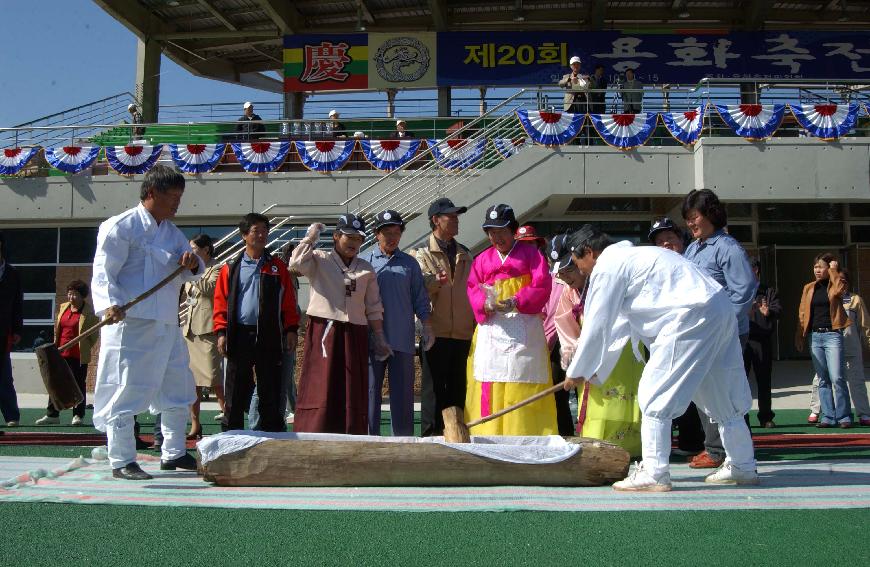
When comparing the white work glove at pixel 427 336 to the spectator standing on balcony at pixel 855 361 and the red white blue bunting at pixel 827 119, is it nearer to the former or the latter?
the spectator standing on balcony at pixel 855 361

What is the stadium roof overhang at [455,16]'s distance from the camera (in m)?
19.4

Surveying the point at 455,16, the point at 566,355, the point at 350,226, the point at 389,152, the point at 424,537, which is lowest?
the point at 424,537

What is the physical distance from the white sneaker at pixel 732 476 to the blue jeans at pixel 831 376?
444 cm

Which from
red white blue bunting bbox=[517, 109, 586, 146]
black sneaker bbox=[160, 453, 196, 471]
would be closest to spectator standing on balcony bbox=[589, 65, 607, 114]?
red white blue bunting bbox=[517, 109, 586, 146]

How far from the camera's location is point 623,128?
1402 centimetres

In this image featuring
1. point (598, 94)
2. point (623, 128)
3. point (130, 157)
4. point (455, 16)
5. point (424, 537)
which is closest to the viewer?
point (424, 537)

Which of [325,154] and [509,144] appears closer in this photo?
[509,144]

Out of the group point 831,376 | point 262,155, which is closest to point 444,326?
point 831,376

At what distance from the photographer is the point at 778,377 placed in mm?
14992

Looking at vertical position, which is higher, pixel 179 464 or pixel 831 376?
pixel 831 376

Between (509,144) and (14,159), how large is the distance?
989 cm

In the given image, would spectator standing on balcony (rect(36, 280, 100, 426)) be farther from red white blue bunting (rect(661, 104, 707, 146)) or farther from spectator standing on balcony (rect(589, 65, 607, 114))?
red white blue bunting (rect(661, 104, 707, 146))

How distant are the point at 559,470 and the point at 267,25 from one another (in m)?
18.5

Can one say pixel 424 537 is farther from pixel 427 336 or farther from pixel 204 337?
pixel 204 337
